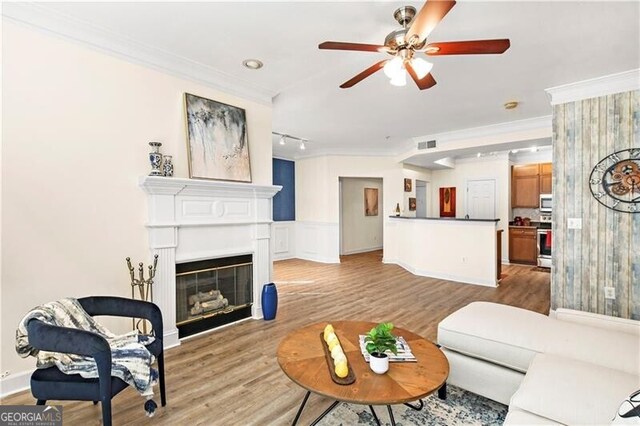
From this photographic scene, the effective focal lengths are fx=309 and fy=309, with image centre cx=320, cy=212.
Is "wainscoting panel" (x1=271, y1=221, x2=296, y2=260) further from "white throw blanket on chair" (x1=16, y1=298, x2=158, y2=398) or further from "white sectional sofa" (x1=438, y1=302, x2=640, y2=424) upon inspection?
"white throw blanket on chair" (x1=16, y1=298, x2=158, y2=398)

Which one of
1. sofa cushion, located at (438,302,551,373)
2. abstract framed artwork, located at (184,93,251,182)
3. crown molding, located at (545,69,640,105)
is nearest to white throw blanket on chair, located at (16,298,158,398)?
abstract framed artwork, located at (184,93,251,182)

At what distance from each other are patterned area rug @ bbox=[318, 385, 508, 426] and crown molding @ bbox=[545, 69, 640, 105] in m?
3.35

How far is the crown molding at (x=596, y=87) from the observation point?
3.13 meters

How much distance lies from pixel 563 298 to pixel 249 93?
4.30m

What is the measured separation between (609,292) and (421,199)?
18.4 feet

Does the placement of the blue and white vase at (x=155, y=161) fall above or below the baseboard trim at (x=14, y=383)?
above

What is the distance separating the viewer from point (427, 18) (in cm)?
168

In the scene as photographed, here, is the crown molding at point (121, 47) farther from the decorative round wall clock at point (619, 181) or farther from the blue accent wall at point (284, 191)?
the blue accent wall at point (284, 191)

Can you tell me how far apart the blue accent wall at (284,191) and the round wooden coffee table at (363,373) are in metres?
5.89

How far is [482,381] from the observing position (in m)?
2.09

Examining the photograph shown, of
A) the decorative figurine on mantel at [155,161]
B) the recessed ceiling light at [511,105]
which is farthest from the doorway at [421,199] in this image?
the decorative figurine on mantel at [155,161]

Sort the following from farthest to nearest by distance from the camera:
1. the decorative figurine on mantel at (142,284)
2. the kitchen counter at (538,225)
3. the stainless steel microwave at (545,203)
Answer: the stainless steel microwave at (545,203)
the kitchen counter at (538,225)
the decorative figurine on mantel at (142,284)

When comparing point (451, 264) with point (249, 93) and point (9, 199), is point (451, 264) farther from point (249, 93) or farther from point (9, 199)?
point (9, 199)

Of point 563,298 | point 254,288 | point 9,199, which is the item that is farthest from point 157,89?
point 563,298
